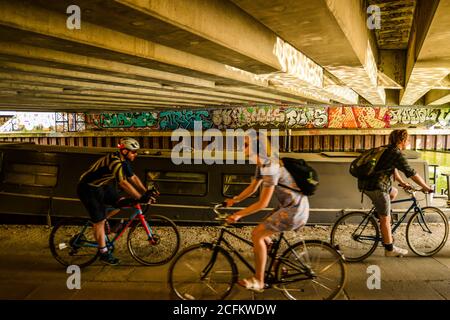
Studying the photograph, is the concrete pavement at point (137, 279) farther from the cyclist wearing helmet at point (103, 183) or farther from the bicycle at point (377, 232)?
the cyclist wearing helmet at point (103, 183)

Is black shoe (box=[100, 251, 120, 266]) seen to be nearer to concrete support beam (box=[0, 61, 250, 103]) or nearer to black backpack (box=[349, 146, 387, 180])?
concrete support beam (box=[0, 61, 250, 103])

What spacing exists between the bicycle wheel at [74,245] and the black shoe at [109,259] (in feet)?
0.47

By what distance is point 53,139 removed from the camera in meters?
20.1

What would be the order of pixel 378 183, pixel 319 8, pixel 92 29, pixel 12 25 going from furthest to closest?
pixel 378 183
pixel 92 29
pixel 12 25
pixel 319 8


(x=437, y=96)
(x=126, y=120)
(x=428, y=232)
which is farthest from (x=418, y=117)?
(x=126, y=120)

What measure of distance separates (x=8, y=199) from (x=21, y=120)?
15.3 meters

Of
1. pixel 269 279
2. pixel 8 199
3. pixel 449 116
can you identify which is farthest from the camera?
pixel 449 116

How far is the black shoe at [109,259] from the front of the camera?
493cm

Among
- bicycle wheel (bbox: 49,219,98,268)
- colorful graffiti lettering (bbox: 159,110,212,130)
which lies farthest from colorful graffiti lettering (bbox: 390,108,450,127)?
bicycle wheel (bbox: 49,219,98,268)

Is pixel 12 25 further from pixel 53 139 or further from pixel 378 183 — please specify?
pixel 53 139

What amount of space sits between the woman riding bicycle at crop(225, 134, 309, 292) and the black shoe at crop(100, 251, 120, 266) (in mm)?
2163

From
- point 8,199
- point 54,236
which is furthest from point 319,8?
point 8,199

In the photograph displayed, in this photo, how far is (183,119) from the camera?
20.1m

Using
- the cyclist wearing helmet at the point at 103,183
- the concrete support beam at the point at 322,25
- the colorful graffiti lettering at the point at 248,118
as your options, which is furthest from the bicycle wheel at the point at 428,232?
the colorful graffiti lettering at the point at 248,118
